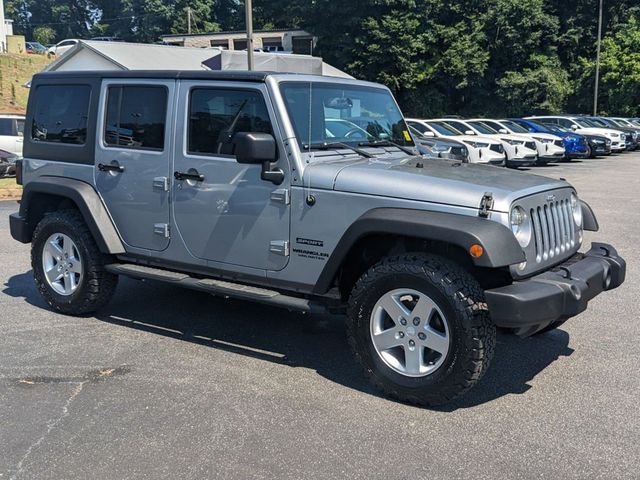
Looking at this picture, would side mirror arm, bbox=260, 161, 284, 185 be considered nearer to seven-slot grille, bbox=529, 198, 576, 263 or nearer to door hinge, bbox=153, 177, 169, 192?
door hinge, bbox=153, 177, 169, 192

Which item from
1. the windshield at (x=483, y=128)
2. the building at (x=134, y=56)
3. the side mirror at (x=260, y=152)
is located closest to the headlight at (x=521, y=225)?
the side mirror at (x=260, y=152)

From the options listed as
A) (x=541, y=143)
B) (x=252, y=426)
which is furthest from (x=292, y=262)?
(x=541, y=143)

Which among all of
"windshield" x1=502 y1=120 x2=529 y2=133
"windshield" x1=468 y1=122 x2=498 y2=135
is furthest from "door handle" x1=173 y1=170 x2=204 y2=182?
"windshield" x1=502 y1=120 x2=529 y2=133

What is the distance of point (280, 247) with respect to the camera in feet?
15.8

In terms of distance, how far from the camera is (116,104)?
18.9 ft

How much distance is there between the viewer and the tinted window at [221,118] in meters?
4.95

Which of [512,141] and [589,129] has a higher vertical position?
[589,129]

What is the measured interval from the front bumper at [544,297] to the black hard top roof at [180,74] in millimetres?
Result: 2235

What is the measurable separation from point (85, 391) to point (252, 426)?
48.8 inches

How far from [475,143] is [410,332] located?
53.5ft

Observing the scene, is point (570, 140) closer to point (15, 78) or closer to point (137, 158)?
point (137, 158)

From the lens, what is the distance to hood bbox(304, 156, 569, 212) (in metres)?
4.22

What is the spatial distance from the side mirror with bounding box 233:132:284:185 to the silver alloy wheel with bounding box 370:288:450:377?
3.71 feet

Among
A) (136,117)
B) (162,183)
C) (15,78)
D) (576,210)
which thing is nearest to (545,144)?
(576,210)
